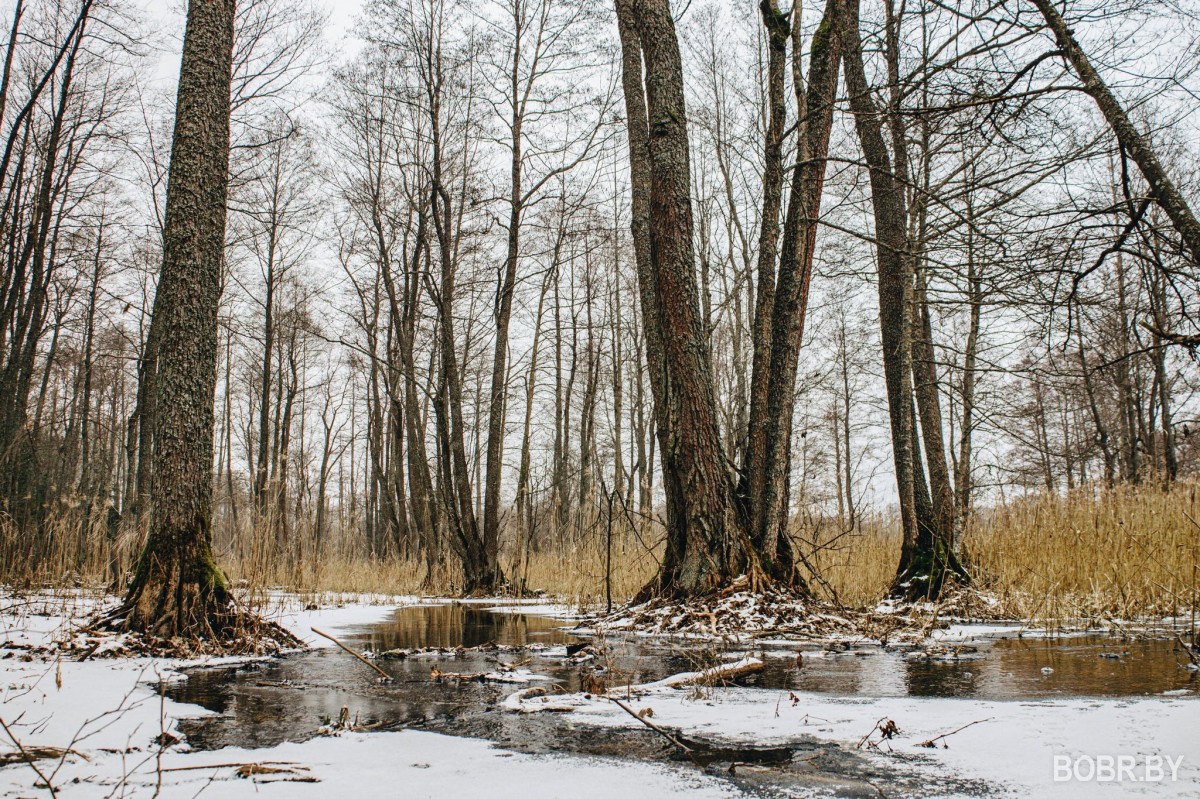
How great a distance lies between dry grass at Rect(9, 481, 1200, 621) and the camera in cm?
488

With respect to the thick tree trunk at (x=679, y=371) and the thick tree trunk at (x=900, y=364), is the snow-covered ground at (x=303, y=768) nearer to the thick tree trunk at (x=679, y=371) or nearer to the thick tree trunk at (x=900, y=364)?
the thick tree trunk at (x=679, y=371)

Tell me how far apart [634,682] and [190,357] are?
3246 mm

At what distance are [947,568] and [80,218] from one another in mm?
16456

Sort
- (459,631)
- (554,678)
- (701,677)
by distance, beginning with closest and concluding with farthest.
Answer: (701,677)
(554,678)
(459,631)

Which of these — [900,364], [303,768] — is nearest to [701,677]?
[303,768]

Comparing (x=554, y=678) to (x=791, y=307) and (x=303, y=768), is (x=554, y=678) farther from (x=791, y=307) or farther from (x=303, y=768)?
(x=791, y=307)

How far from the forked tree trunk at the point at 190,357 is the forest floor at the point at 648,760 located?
116 cm

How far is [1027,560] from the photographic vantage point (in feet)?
20.2

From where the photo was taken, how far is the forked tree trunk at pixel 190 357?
150 inches

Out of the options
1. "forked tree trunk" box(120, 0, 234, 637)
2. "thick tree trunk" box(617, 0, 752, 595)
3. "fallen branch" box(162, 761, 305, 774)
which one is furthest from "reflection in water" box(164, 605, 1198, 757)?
"thick tree trunk" box(617, 0, 752, 595)

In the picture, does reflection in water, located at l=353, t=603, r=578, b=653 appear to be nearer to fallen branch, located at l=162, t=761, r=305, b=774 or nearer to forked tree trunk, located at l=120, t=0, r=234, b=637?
forked tree trunk, located at l=120, t=0, r=234, b=637

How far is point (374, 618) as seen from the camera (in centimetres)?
638

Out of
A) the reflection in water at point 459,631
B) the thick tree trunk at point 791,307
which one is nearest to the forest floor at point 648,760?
the reflection in water at point 459,631

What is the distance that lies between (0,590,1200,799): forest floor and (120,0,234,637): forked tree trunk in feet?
3.82
